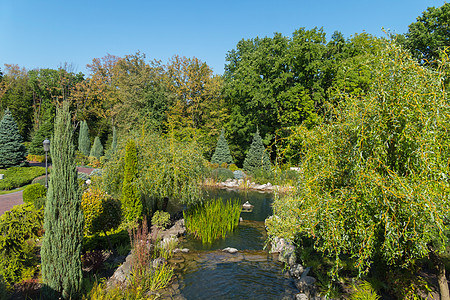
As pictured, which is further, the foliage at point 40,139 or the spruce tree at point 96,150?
the spruce tree at point 96,150

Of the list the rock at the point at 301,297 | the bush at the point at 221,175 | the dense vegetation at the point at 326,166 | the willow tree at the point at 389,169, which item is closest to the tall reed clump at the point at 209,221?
the dense vegetation at the point at 326,166

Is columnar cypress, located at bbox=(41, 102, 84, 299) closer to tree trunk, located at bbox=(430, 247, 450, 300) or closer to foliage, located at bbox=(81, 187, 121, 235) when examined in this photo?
foliage, located at bbox=(81, 187, 121, 235)

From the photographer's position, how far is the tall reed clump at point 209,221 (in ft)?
34.8

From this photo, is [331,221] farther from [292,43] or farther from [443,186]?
[292,43]

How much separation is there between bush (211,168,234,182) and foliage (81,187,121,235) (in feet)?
51.1

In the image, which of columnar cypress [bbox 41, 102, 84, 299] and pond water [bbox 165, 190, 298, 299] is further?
pond water [bbox 165, 190, 298, 299]

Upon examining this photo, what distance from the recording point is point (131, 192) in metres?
9.81

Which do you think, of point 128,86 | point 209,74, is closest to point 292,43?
point 209,74

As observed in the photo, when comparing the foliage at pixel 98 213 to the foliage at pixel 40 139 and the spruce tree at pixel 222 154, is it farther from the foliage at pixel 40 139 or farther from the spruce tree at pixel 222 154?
the foliage at pixel 40 139

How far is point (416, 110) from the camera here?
361 centimetres

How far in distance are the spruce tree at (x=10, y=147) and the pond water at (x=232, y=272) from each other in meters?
17.8

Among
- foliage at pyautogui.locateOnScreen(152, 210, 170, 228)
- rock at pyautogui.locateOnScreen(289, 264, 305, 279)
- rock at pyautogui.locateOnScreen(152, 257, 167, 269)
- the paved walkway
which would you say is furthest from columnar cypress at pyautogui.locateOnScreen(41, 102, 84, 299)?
the paved walkway

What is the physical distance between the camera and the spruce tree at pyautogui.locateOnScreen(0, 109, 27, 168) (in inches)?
805

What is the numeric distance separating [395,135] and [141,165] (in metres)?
9.05
